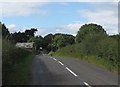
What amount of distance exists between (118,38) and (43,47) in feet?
403

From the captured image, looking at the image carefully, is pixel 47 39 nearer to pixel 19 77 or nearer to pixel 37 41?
pixel 37 41

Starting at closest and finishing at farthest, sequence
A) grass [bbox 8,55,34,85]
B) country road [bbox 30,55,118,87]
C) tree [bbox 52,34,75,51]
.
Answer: grass [bbox 8,55,34,85] → country road [bbox 30,55,118,87] → tree [bbox 52,34,75,51]

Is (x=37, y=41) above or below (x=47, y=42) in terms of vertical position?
above

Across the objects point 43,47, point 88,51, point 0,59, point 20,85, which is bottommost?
point 43,47

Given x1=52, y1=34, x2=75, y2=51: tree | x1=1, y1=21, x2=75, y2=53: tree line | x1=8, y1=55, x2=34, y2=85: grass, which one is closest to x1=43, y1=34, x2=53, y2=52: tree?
x1=1, y1=21, x2=75, y2=53: tree line

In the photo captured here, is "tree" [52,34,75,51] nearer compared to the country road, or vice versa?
the country road

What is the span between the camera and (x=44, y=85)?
19.1 m

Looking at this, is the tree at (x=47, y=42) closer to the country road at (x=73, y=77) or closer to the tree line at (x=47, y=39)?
the tree line at (x=47, y=39)

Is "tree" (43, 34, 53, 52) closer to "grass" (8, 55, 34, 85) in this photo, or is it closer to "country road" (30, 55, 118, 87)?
"country road" (30, 55, 118, 87)

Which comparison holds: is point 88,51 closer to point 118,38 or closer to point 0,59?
point 118,38

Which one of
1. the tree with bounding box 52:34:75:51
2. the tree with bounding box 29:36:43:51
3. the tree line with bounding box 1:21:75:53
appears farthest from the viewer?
the tree with bounding box 29:36:43:51

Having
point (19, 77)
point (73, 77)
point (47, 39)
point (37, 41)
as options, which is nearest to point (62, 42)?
point (37, 41)

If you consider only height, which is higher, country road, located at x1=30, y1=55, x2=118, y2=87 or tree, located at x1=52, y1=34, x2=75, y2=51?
country road, located at x1=30, y1=55, x2=118, y2=87

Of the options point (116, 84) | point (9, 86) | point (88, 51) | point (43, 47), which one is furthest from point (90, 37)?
point (43, 47)
